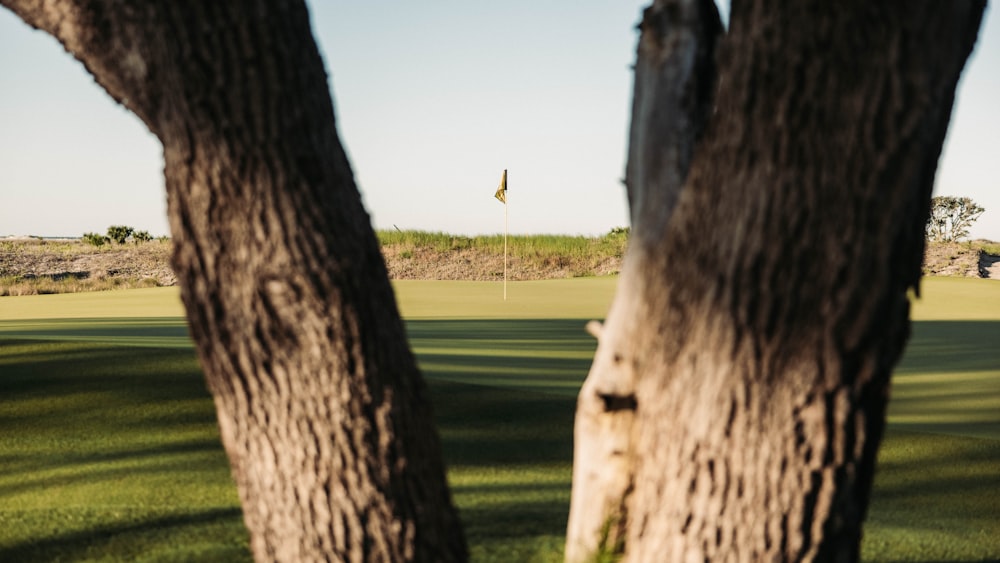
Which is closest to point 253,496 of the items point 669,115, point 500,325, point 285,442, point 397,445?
point 285,442

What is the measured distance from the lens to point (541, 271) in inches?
626

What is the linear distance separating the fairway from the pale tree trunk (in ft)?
3.58

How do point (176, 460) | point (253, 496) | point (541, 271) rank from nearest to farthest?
point (253, 496), point (176, 460), point (541, 271)

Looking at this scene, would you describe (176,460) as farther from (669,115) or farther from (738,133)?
(738,133)

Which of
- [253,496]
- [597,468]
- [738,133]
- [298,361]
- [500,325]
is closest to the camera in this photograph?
[738,133]

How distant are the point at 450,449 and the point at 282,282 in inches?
93.4

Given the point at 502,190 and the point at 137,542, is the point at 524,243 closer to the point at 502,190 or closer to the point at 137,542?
the point at 502,190

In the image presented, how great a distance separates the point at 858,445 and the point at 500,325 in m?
5.74

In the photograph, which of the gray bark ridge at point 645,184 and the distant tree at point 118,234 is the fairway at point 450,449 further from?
the distant tree at point 118,234

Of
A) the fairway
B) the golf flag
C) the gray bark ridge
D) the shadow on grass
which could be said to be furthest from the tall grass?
the gray bark ridge

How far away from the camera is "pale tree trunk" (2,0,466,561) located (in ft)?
5.14

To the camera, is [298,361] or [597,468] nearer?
[298,361]

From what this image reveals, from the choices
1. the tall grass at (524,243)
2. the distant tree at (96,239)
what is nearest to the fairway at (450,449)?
the tall grass at (524,243)

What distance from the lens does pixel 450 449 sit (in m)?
3.85
